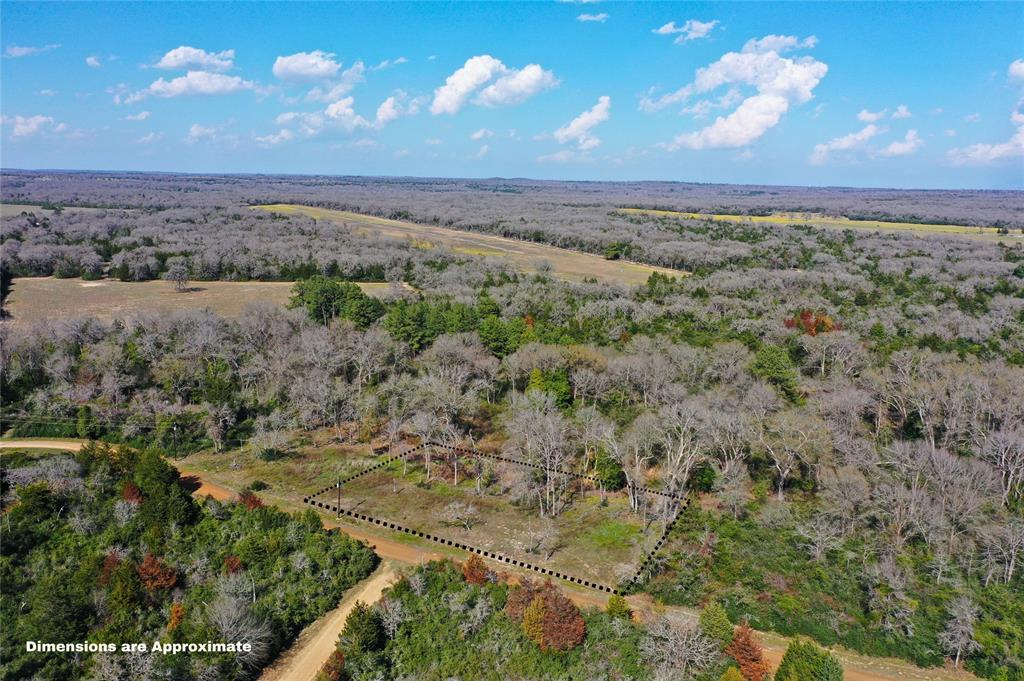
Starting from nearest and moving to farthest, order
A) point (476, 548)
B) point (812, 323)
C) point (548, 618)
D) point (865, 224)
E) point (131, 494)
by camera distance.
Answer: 1. point (548, 618)
2. point (476, 548)
3. point (131, 494)
4. point (812, 323)
5. point (865, 224)

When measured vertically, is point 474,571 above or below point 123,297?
below

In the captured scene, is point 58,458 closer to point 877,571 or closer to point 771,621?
point 771,621

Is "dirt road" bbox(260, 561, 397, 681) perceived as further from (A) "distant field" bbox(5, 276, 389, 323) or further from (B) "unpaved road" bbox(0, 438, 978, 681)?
(A) "distant field" bbox(5, 276, 389, 323)

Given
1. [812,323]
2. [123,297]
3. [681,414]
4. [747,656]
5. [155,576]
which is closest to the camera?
[747,656]

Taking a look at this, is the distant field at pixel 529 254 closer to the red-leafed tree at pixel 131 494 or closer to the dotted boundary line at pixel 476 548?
the dotted boundary line at pixel 476 548

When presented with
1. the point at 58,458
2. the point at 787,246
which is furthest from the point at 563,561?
the point at 787,246

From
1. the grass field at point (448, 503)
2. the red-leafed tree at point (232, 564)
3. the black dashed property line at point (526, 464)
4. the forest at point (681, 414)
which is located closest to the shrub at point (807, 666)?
the forest at point (681, 414)

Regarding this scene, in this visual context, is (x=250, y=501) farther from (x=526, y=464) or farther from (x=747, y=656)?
(x=747, y=656)

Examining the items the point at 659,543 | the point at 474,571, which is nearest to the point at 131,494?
the point at 474,571
